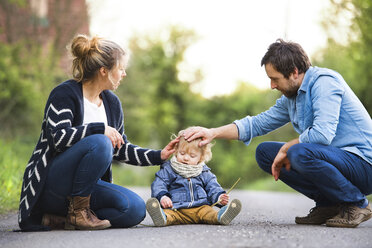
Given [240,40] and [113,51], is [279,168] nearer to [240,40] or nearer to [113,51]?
[113,51]

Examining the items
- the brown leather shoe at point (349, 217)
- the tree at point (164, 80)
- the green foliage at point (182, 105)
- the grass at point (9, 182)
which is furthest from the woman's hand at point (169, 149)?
the tree at point (164, 80)

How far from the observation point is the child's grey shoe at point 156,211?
408 centimetres

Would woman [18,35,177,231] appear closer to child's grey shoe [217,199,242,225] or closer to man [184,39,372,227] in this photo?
child's grey shoe [217,199,242,225]

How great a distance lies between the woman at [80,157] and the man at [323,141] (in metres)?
0.85

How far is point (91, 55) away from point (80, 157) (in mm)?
884

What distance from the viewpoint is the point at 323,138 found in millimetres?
4152

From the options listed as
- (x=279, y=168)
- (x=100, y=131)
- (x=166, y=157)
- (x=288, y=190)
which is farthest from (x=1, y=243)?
(x=288, y=190)

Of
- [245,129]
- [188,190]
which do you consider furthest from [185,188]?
[245,129]

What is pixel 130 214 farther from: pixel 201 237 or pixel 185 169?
pixel 201 237

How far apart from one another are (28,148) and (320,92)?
334 inches

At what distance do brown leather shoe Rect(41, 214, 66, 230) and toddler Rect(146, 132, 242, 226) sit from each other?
2.55ft

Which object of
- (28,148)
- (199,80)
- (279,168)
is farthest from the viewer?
(199,80)

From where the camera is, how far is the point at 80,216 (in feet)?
12.9

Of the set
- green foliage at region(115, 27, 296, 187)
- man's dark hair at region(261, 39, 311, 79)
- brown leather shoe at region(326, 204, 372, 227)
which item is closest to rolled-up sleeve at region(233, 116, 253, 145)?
man's dark hair at region(261, 39, 311, 79)
